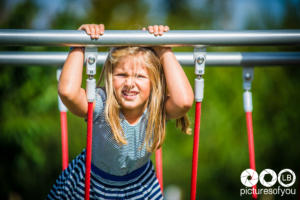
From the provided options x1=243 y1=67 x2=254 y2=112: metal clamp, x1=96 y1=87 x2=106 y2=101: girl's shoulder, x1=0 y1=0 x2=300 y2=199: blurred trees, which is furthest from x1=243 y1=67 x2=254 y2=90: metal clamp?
x1=0 y1=0 x2=300 y2=199: blurred trees

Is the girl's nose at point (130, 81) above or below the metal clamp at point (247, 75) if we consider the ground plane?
below

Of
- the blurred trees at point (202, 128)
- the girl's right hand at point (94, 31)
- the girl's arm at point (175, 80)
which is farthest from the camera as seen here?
the blurred trees at point (202, 128)

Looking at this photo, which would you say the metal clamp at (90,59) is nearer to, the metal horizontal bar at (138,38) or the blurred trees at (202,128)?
the metal horizontal bar at (138,38)

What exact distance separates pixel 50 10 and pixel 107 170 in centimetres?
444

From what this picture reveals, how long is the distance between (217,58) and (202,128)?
2558mm

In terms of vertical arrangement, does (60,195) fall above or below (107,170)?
below

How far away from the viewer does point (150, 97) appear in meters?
1.45

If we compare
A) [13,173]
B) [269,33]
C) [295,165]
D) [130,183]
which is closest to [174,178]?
[295,165]

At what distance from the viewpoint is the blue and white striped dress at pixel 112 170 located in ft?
4.69

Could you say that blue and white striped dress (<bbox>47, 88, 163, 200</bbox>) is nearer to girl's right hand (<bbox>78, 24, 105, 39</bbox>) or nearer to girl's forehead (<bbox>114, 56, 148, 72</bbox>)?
girl's forehead (<bbox>114, 56, 148, 72</bbox>)

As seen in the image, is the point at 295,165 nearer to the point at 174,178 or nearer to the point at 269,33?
the point at 174,178

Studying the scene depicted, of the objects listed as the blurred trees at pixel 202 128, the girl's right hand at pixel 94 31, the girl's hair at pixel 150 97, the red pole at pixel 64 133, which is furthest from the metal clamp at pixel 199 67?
the blurred trees at pixel 202 128

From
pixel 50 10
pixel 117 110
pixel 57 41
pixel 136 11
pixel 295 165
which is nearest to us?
pixel 57 41

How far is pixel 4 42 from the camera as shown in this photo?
111cm
